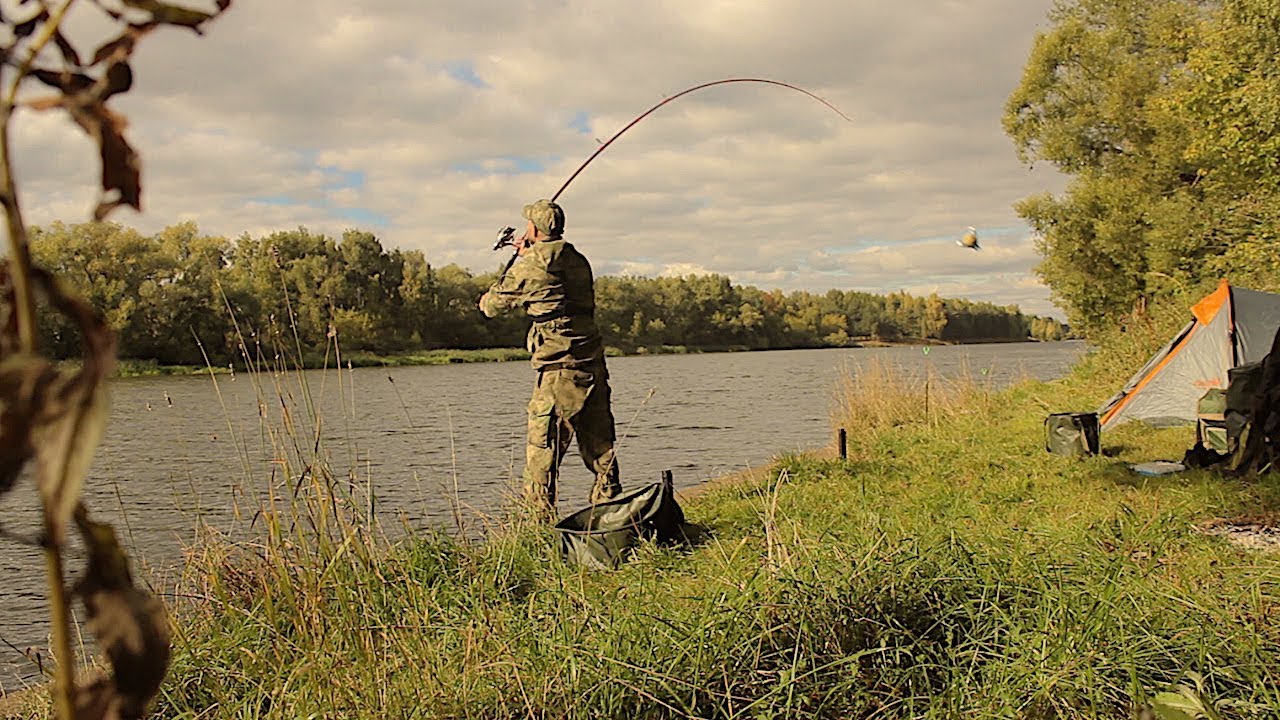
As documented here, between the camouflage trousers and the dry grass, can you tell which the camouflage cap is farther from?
the dry grass

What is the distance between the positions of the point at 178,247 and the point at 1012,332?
10049 cm

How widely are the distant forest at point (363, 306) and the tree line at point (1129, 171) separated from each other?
14.9m

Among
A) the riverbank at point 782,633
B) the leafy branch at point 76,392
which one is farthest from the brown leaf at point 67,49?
the riverbank at point 782,633

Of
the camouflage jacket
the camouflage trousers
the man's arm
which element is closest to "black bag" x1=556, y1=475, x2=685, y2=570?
the camouflage trousers

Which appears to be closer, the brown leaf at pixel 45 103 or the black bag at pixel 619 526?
the brown leaf at pixel 45 103

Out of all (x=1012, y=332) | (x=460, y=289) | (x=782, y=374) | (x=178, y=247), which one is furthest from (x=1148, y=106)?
(x=1012, y=332)

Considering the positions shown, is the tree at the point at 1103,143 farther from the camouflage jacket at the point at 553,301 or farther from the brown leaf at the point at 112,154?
the brown leaf at the point at 112,154

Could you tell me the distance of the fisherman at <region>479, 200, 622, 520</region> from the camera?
710 cm

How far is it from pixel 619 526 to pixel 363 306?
15.9 metres

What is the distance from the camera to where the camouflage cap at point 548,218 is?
7.18m

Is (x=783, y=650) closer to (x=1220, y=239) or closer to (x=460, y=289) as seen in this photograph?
(x=1220, y=239)

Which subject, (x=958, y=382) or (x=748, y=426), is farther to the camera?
(x=748, y=426)

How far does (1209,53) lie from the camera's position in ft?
49.8

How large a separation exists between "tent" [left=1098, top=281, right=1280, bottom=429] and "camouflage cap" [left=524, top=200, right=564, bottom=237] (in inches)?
290
